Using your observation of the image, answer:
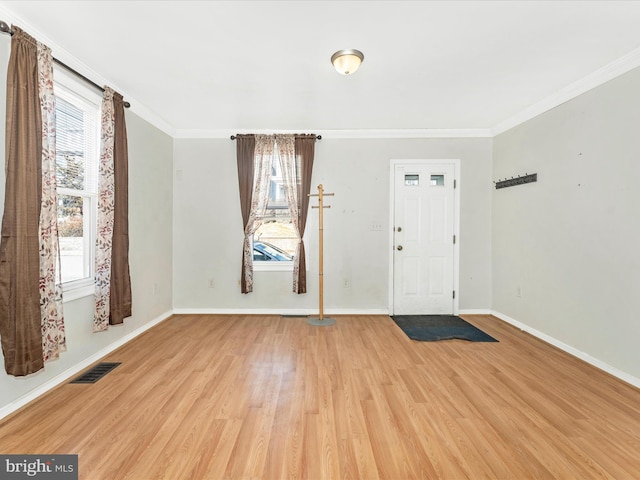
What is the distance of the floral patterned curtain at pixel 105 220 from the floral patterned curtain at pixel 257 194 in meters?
1.67

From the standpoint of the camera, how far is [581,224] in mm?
2850

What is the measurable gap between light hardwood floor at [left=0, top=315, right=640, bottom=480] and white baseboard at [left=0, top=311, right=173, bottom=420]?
70 millimetres

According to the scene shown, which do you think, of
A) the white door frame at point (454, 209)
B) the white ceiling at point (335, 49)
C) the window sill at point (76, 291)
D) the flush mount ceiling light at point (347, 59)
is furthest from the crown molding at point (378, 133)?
the window sill at point (76, 291)

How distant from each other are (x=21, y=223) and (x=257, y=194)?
256 cm

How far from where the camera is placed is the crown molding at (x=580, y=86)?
239 centimetres

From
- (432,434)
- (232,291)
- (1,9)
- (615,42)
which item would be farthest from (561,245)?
(1,9)

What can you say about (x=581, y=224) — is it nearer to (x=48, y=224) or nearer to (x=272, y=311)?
(x=272, y=311)

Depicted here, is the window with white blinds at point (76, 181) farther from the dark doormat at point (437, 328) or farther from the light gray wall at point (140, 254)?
the dark doormat at point (437, 328)

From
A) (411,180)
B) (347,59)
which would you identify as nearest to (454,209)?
(411,180)

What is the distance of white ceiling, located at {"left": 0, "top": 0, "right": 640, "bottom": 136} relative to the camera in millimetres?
1919

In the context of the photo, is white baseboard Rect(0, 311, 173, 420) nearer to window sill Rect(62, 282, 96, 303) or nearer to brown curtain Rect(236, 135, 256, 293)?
window sill Rect(62, 282, 96, 303)

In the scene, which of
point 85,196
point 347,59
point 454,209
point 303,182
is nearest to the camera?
point 347,59

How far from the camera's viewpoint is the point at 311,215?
13.9 feet

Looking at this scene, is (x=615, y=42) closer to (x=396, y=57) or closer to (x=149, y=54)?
(x=396, y=57)
